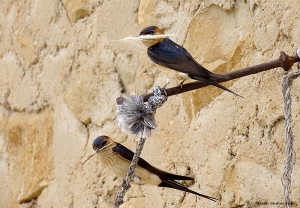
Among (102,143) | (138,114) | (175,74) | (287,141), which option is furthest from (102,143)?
(287,141)

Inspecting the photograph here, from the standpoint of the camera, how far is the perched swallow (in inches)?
73.7

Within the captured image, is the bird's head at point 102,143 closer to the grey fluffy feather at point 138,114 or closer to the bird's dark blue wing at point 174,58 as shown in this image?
the bird's dark blue wing at point 174,58

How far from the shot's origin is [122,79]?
2.78m

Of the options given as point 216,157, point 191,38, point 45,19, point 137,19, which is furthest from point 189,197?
point 45,19

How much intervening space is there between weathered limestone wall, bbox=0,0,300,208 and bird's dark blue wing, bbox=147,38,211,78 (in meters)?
0.26

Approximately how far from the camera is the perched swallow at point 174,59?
1872 millimetres

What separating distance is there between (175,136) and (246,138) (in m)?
0.38

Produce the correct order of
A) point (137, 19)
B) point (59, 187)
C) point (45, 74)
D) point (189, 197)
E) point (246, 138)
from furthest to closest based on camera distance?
point (45, 74)
point (59, 187)
point (137, 19)
point (189, 197)
point (246, 138)

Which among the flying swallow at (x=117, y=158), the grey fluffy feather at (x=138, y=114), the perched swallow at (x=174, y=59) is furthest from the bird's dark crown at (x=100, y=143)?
the grey fluffy feather at (x=138, y=114)

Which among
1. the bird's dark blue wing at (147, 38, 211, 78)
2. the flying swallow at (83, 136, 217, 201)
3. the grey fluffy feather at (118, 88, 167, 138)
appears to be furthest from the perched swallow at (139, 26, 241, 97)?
the flying swallow at (83, 136, 217, 201)

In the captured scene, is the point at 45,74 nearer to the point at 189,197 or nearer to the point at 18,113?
the point at 18,113

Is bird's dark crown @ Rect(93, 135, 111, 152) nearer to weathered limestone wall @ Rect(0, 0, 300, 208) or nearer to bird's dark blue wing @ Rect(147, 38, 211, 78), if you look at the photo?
weathered limestone wall @ Rect(0, 0, 300, 208)

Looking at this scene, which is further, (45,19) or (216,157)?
(45,19)

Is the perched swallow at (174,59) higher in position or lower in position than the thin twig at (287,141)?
higher
